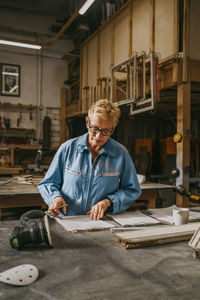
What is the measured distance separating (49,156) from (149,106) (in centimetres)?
528

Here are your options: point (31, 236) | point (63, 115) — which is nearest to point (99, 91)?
point (63, 115)

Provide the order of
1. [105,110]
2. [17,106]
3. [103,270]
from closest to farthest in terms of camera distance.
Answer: [103,270] < [105,110] < [17,106]

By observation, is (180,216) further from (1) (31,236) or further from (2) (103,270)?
(1) (31,236)

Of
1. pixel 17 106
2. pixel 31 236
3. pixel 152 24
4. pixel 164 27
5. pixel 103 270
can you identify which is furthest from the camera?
pixel 17 106

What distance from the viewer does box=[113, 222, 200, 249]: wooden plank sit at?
4.67 feet

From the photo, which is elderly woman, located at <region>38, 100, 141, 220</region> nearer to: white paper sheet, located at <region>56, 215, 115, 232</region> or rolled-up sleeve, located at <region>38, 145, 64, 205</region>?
rolled-up sleeve, located at <region>38, 145, 64, 205</region>

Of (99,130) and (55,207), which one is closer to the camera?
(55,207)

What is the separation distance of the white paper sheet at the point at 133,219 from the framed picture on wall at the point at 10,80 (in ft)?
25.3

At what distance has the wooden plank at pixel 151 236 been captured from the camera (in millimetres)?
1424

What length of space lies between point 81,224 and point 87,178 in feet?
1.42

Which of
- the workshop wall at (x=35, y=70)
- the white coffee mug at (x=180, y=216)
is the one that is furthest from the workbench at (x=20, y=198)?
the workshop wall at (x=35, y=70)

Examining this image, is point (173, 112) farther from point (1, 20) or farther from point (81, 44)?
point (1, 20)

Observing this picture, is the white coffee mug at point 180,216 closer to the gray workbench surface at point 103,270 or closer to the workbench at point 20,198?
the gray workbench surface at point 103,270

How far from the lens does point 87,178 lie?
2172 mm
